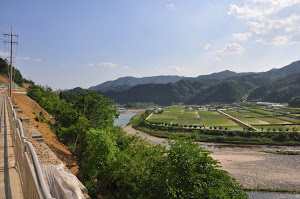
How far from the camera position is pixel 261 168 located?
35594 mm

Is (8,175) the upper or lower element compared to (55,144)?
upper

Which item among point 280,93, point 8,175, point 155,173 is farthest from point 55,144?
point 280,93

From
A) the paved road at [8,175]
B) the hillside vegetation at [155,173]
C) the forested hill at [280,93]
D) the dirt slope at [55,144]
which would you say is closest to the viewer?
the paved road at [8,175]

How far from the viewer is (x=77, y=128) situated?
22.1 meters

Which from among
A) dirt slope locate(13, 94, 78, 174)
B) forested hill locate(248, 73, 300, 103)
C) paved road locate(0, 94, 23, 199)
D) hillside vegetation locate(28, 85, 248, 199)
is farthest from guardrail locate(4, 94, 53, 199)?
forested hill locate(248, 73, 300, 103)

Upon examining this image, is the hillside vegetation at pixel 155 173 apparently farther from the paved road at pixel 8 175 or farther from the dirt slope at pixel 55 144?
the paved road at pixel 8 175

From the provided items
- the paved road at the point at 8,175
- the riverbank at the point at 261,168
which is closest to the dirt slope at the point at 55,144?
the paved road at the point at 8,175

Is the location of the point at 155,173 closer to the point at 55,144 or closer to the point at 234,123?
the point at 55,144

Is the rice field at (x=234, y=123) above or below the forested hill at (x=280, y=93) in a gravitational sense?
below

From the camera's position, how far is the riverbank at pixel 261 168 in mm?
29048

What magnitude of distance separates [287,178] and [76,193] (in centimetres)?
3768

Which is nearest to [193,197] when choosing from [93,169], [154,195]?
[154,195]

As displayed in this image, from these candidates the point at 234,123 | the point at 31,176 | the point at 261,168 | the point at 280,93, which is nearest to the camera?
the point at 31,176

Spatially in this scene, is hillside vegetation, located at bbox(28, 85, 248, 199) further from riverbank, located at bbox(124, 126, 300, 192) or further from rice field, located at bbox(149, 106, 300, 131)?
rice field, located at bbox(149, 106, 300, 131)
